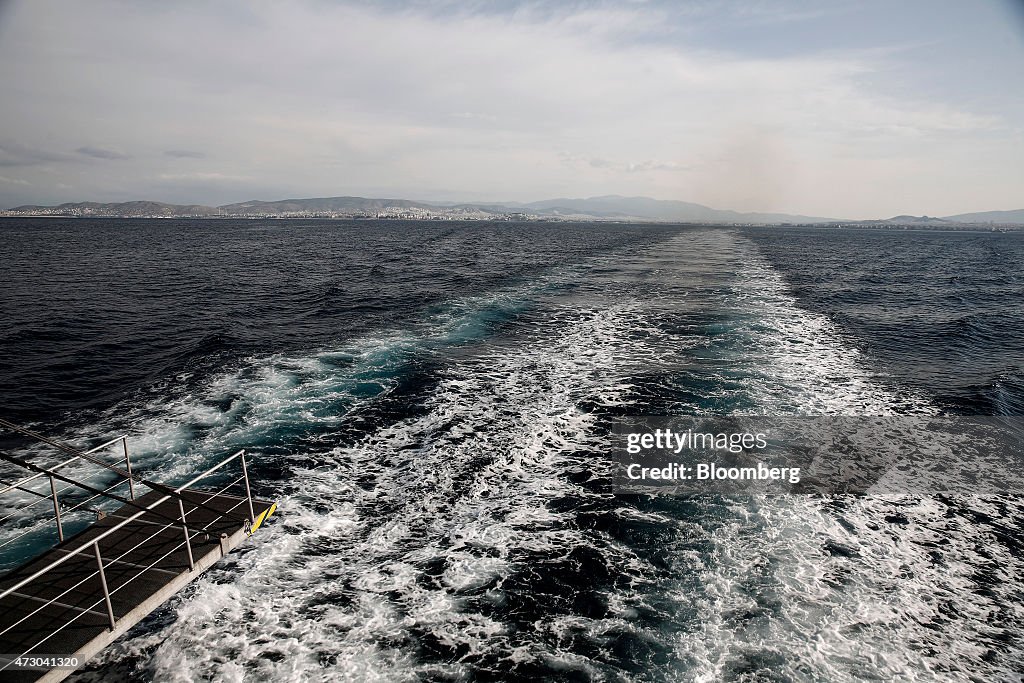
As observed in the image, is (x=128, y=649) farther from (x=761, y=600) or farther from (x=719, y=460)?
(x=719, y=460)

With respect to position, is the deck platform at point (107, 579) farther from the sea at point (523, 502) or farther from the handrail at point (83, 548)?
the sea at point (523, 502)

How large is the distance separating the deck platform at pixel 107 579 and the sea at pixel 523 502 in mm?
1834

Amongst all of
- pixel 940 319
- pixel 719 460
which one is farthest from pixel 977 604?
pixel 940 319

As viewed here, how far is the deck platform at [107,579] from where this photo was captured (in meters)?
6.39

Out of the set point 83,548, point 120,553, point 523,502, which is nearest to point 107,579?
point 120,553

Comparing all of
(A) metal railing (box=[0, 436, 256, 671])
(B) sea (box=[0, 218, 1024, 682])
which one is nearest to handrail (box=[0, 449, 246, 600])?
(A) metal railing (box=[0, 436, 256, 671])

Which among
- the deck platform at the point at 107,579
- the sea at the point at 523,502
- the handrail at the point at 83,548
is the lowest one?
the sea at the point at 523,502

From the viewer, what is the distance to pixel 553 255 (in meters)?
83.7

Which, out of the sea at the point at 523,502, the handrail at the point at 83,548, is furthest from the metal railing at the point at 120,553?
the sea at the point at 523,502

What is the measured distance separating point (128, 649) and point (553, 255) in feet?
260

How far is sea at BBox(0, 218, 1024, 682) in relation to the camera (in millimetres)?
8578

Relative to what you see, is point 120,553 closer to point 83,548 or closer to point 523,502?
point 83,548

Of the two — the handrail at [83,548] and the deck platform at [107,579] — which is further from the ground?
the handrail at [83,548]

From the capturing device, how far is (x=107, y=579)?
7711mm
